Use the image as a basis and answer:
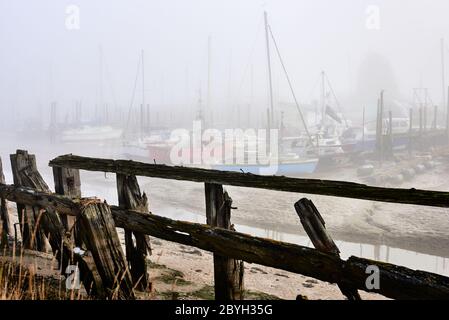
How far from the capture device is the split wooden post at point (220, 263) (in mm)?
4363

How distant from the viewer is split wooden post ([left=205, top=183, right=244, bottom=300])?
436 centimetres

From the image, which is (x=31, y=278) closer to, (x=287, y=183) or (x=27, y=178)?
(x=287, y=183)

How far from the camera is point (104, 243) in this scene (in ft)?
12.1

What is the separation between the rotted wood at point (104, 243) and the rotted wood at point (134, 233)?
128 cm

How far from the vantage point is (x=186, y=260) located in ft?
36.6

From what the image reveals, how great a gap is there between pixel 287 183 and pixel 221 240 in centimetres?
84

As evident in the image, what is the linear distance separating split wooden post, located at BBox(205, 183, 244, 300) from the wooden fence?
1 centimetres

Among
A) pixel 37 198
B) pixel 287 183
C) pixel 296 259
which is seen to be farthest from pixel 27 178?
pixel 296 259

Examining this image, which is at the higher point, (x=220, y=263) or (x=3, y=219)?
(x=220, y=263)

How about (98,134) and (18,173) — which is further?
(98,134)

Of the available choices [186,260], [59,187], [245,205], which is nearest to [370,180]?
[245,205]

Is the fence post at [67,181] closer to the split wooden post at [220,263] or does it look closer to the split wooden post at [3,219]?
the split wooden post at [3,219]
